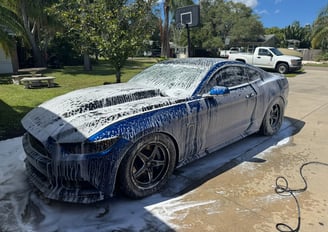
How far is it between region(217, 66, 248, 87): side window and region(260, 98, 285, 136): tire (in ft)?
2.99

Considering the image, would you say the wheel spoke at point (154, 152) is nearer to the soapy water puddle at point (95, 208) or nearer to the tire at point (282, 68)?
the soapy water puddle at point (95, 208)

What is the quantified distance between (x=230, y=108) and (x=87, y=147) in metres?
2.21

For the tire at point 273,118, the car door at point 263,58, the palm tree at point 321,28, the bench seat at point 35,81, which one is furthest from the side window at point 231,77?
the palm tree at point 321,28

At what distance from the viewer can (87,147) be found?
8.39 ft

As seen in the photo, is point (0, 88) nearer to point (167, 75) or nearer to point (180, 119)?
point (167, 75)

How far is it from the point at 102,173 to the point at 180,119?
111 cm

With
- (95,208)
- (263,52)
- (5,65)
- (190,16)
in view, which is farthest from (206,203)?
(263,52)

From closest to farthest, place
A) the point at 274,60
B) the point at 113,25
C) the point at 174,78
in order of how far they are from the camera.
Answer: the point at 174,78 → the point at 113,25 → the point at 274,60

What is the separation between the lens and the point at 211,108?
3547mm

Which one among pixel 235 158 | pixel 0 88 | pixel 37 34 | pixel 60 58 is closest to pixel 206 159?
pixel 235 158

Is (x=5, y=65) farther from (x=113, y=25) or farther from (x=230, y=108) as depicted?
(x=230, y=108)

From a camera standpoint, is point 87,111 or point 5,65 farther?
point 5,65

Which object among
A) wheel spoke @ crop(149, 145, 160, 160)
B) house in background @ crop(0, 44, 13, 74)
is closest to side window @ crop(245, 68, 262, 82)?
wheel spoke @ crop(149, 145, 160, 160)

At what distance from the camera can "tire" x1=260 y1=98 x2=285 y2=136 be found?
487cm
